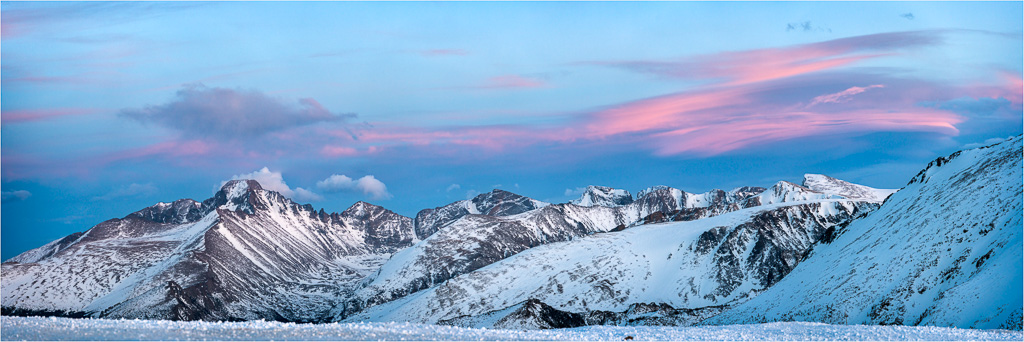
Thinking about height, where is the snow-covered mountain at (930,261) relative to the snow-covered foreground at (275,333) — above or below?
below

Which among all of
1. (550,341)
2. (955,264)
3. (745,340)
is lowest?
(955,264)

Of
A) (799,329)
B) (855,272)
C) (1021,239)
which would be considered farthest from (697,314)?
(799,329)

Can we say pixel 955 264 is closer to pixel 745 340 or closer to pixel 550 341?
pixel 745 340

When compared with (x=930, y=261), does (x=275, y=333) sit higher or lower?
higher

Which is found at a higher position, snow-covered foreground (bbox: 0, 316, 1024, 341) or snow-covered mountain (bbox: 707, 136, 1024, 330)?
snow-covered foreground (bbox: 0, 316, 1024, 341)

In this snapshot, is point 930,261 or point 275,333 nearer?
point 275,333

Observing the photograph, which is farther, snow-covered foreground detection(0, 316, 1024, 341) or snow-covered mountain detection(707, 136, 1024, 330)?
snow-covered mountain detection(707, 136, 1024, 330)

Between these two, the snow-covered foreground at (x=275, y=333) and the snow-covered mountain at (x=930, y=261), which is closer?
the snow-covered foreground at (x=275, y=333)

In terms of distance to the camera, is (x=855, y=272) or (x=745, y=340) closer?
(x=745, y=340)
